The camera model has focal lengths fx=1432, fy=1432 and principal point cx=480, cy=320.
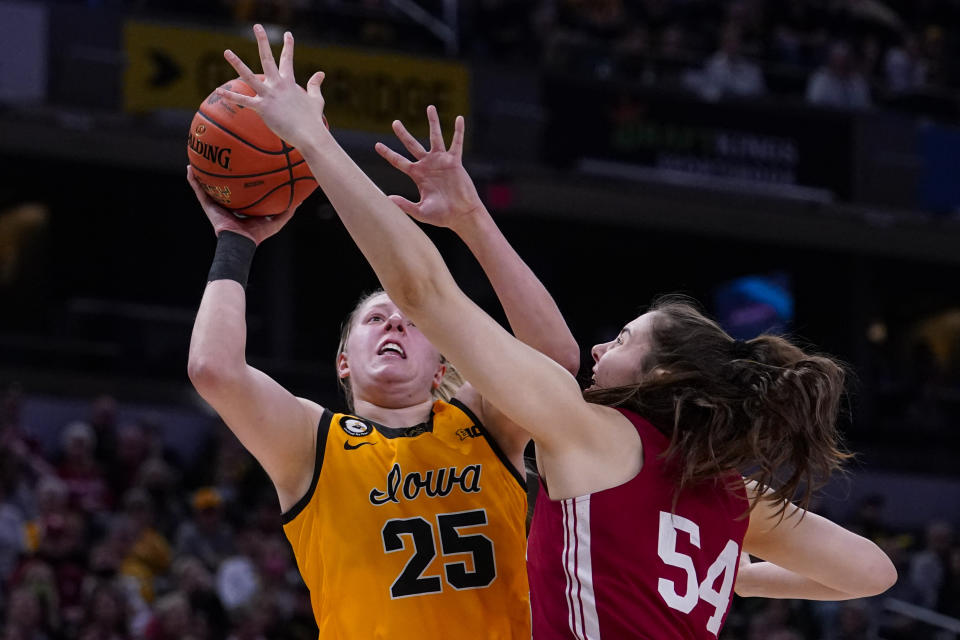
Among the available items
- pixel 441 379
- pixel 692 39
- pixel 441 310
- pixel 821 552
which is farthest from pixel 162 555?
pixel 692 39

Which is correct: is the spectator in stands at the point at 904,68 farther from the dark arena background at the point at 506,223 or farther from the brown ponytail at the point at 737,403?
the brown ponytail at the point at 737,403

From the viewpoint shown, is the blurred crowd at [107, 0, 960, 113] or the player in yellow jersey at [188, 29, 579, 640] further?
the blurred crowd at [107, 0, 960, 113]

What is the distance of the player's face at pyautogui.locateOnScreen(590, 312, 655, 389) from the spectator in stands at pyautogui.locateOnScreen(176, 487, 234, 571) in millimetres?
7460

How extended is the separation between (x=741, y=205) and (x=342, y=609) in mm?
13526

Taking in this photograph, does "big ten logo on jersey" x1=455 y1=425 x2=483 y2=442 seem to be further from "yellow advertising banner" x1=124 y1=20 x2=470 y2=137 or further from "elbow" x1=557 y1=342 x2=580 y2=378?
"yellow advertising banner" x1=124 y1=20 x2=470 y2=137

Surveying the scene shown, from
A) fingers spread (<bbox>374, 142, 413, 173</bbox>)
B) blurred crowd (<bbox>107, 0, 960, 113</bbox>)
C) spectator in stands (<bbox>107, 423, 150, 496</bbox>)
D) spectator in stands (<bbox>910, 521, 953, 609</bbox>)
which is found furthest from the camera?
blurred crowd (<bbox>107, 0, 960, 113</bbox>)

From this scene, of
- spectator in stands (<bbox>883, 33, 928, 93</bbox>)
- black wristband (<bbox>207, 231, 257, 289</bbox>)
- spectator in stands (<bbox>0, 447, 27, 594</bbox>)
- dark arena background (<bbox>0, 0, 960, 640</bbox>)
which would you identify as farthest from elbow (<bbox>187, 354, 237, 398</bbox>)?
spectator in stands (<bbox>883, 33, 928, 93</bbox>)

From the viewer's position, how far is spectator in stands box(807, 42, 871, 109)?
1633cm

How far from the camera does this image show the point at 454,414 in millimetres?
4047

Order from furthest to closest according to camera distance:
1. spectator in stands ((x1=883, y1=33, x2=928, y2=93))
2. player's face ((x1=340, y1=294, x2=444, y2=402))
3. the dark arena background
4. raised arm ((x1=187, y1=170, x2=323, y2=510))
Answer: spectator in stands ((x1=883, y1=33, x2=928, y2=93)) → the dark arena background → player's face ((x1=340, y1=294, x2=444, y2=402)) → raised arm ((x1=187, y1=170, x2=323, y2=510))

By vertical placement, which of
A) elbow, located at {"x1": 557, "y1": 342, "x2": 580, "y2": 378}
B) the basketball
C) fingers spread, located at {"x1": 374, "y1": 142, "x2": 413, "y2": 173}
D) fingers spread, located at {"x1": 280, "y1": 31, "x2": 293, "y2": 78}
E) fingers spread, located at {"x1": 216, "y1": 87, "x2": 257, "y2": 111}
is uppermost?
fingers spread, located at {"x1": 280, "y1": 31, "x2": 293, "y2": 78}

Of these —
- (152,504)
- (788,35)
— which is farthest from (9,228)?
(788,35)

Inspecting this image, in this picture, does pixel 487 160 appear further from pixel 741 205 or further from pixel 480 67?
pixel 741 205

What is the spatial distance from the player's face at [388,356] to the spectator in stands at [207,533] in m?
6.61
